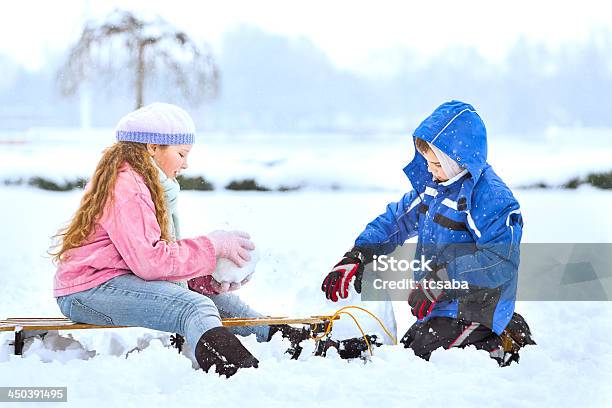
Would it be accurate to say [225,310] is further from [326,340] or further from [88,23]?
[88,23]

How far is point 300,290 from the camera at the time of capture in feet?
9.20

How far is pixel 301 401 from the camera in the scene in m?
1.38

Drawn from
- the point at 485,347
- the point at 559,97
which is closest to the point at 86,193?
the point at 485,347

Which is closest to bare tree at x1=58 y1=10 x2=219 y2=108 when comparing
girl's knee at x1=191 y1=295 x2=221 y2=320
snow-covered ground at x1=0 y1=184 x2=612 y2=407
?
snow-covered ground at x1=0 y1=184 x2=612 y2=407

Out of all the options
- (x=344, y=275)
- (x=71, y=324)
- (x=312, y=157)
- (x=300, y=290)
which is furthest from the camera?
(x=312, y=157)

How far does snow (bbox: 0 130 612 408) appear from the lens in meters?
1.44

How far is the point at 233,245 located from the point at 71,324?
45 centimetres

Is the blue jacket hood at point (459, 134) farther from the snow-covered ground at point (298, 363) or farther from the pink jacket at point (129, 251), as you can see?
the pink jacket at point (129, 251)

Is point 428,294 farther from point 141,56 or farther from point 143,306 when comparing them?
point 141,56

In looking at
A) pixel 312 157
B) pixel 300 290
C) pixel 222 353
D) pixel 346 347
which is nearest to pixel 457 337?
pixel 346 347

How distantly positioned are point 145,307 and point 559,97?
14.6ft

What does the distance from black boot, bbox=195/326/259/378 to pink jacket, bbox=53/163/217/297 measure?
8.9 inches

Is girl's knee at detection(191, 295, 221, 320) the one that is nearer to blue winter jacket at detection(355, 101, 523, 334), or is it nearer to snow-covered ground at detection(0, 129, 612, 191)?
blue winter jacket at detection(355, 101, 523, 334)

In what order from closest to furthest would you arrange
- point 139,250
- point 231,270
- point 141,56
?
point 139,250 → point 231,270 → point 141,56
